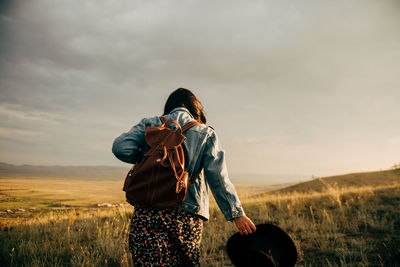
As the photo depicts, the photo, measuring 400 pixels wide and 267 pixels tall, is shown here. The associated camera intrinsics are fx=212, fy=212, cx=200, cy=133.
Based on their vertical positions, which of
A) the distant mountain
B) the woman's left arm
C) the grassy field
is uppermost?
the woman's left arm

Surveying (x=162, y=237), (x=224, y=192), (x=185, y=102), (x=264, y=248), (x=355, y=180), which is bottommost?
(x=355, y=180)

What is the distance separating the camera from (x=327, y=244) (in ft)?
12.7

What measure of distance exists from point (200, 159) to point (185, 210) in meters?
0.47

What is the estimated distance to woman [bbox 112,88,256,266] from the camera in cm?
178

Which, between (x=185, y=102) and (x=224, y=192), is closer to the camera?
(x=224, y=192)

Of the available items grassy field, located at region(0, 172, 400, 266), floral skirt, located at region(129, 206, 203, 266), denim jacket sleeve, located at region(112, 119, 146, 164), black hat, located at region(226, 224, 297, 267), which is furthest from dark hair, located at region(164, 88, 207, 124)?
grassy field, located at region(0, 172, 400, 266)

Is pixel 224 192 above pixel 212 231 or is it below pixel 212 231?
above

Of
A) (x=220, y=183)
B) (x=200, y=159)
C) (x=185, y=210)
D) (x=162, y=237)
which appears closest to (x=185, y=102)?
(x=200, y=159)

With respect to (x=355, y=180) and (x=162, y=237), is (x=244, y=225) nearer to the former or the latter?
(x=162, y=237)

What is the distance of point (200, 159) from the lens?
2.00 m

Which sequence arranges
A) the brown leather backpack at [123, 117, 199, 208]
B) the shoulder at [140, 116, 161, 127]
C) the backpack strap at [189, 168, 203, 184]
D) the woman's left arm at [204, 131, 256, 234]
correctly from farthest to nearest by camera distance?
the shoulder at [140, 116, 161, 127] < the backpack strap at [189, 168, 203, 184] < the woman's left arm at [204, 131, 256, 234] < the brown leather backpack at [123, 117, 199, 208]

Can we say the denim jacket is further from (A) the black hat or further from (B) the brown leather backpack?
(A) the black hat

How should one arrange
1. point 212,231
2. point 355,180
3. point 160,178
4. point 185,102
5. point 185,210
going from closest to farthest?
point 160,178 → point 185,210 → point 185,102 → point 212,231 → point 355,180

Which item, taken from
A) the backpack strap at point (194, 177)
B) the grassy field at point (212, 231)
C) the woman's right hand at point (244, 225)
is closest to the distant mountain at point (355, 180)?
the grassy field at point (212, 231)
